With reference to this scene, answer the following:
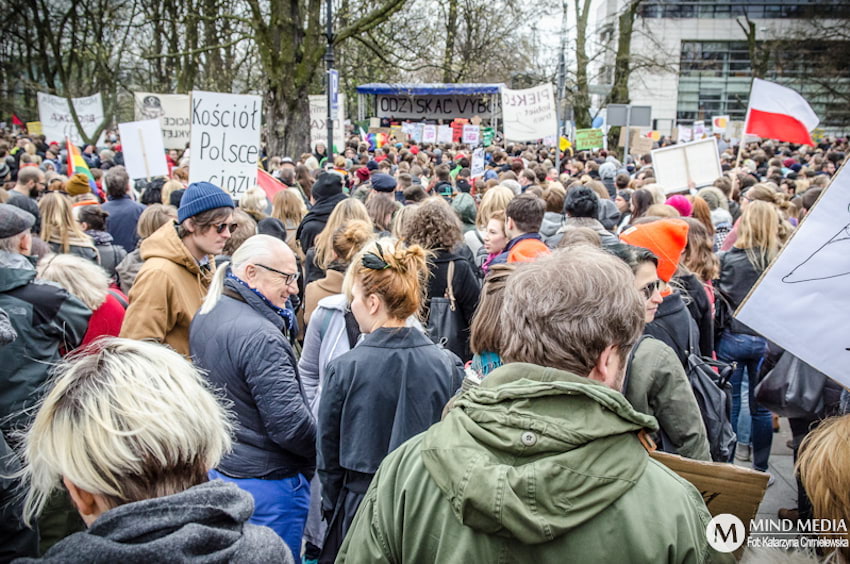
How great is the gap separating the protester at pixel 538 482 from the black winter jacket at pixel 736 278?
3.93 metres

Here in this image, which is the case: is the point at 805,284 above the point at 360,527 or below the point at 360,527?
above

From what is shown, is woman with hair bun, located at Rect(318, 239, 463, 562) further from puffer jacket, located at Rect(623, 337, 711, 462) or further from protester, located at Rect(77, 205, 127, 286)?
protester, located at Rect(77, 205, 127, 286)

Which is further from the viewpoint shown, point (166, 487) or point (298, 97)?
point (298, 97)

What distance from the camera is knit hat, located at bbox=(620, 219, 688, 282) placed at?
3326 millimetres

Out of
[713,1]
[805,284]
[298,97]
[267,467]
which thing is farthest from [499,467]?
[713,1]

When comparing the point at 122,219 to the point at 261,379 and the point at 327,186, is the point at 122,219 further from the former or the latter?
the point at 261,379

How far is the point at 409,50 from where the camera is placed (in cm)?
1519

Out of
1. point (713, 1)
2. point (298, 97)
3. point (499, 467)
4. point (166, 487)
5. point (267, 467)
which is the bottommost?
point (267, 467)

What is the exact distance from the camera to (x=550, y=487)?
4.36 ft

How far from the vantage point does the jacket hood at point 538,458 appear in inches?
52.4

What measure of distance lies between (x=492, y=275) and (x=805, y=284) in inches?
43.1

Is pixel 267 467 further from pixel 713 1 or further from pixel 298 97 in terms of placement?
pixel 713 1

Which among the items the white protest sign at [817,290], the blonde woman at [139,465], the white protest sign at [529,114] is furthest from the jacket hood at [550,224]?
the white protest sign at [529,114]

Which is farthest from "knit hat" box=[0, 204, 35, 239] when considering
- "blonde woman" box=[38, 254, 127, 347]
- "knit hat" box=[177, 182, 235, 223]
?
"knit hat" box=[177, 182, 235, 223]
